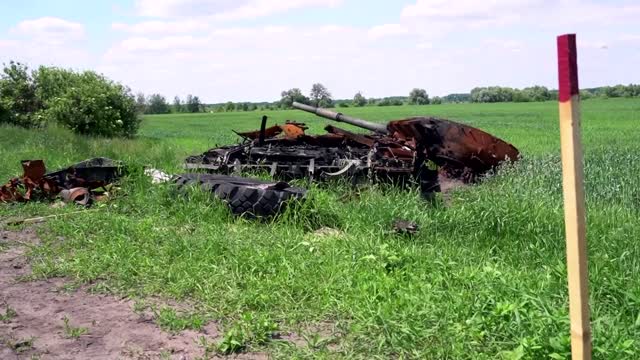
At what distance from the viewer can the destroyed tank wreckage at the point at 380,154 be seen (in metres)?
9.45

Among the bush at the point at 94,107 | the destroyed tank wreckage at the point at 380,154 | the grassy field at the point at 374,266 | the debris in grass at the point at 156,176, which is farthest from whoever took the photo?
the bush at the point at 94,107

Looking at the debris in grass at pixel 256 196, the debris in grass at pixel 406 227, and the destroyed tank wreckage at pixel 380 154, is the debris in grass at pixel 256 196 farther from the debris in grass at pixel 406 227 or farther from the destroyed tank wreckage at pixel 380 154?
the destroyed tank wreckage at pixel 380 154

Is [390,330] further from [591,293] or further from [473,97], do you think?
[473,97]

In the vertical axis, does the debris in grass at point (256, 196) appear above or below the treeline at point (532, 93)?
below

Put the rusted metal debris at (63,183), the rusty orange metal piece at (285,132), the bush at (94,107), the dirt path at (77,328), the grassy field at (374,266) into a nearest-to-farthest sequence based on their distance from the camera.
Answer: the grassy field at (374,266) → the dirt path at (77,328) → the rusted metal debris at (63,183) → the rusty orange metal piece at (285,132) → the bush at (94,107)

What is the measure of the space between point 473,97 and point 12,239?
9428 centimetres

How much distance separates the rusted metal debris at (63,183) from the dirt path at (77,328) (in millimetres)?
3287

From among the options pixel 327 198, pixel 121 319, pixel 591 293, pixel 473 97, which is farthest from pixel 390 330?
pixel 473 97

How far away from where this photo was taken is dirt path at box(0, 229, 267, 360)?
381 centimetres

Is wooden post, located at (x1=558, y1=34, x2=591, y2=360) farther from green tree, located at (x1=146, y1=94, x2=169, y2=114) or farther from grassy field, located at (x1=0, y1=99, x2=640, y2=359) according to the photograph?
green tree, located at (x1=146, y1=94, x2=169, y2=114)

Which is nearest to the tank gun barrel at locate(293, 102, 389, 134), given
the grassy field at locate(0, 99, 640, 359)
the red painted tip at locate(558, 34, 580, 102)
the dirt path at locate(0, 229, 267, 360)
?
the grassy field at locate(0, 99, 640, 359)

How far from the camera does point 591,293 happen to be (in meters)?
4.22

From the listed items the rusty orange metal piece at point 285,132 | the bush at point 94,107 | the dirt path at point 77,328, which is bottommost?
the dirt path at point 77,328

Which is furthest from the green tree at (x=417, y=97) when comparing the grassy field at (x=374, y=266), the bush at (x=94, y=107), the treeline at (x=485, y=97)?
the grassy field at (x=374, y=266)
